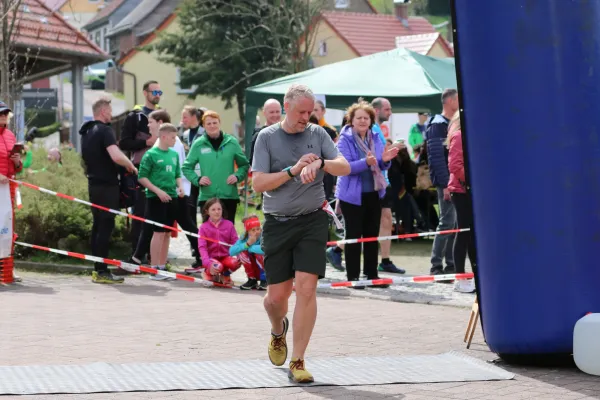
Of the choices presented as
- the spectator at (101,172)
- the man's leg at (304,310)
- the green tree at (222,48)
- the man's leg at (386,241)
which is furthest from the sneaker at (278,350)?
the green tree at (222,48)

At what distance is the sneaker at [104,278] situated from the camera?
41.0ft

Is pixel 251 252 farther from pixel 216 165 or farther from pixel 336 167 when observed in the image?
pixel 336 167

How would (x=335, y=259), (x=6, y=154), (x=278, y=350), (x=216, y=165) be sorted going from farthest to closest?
(x=335, y=259) → (x=216, y=165) → (x=6, y=154) → (x=278, y=350)

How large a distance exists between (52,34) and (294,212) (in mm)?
20182

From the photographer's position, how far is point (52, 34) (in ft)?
86.6

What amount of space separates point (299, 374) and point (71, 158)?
9.69 meters

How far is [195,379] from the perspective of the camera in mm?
6973

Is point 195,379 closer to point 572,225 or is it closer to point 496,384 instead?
point 496,384

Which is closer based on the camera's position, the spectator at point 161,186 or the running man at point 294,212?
the running man at point 294,212

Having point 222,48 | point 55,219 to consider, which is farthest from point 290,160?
point 222,48

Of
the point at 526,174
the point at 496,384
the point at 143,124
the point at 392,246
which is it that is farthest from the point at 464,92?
the point at 392,246

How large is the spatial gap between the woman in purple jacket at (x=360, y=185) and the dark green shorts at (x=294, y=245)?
448 cm

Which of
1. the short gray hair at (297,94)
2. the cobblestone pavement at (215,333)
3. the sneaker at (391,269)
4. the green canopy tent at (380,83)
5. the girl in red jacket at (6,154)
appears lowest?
the cobblestone pavement at (215,333)

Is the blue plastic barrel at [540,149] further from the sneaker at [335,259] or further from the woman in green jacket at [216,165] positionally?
the sneaker at [335,259]
